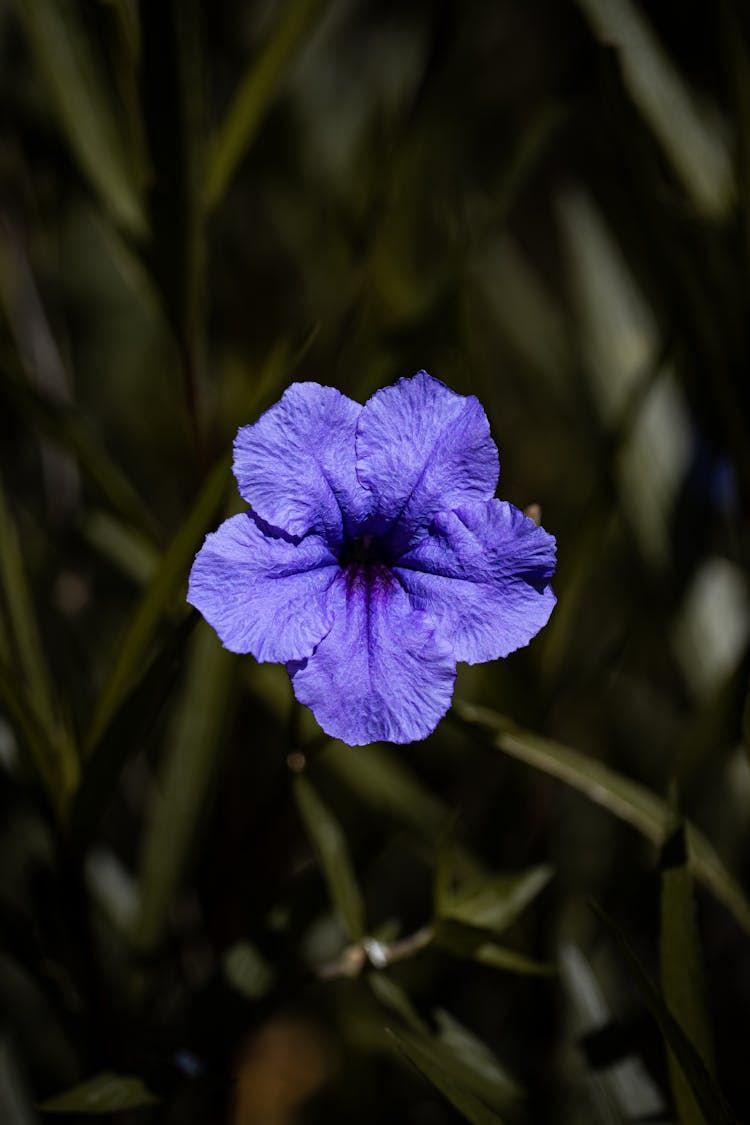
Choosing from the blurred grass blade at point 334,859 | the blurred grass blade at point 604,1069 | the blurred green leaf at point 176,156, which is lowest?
the blurred grass blade at point 604,1069

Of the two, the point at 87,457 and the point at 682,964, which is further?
the point at 87,457

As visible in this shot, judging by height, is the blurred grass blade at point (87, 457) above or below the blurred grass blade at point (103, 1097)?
above

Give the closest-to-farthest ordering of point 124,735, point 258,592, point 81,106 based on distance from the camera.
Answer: point 258,592 < point 124,735 < point 81,106

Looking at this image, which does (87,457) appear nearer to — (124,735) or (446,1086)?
(124,735)

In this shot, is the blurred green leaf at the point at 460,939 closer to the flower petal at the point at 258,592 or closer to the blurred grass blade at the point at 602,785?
the blurred grass blade at the point at 602,785

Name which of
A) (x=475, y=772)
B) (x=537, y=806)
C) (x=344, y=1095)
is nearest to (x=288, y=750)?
(x=537, y=806)

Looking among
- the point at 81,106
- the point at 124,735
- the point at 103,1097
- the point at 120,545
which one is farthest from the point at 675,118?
the point at 103,1097

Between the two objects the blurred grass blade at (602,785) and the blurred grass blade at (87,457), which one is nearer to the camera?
the blurred grass blade at (602,785)

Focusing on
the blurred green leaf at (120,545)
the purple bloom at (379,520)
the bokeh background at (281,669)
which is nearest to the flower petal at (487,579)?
the purple bloom at (379,520)

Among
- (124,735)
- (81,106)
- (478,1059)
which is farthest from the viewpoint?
(81,106)
